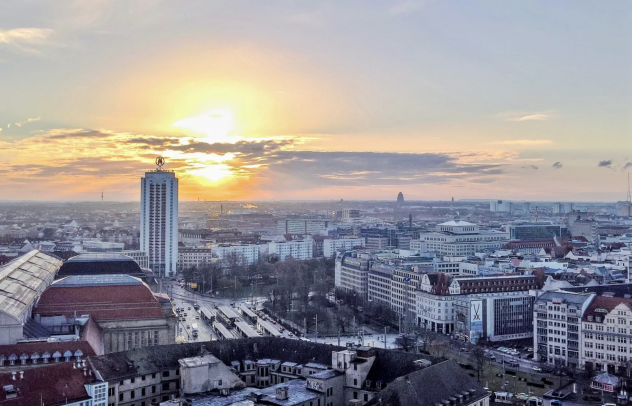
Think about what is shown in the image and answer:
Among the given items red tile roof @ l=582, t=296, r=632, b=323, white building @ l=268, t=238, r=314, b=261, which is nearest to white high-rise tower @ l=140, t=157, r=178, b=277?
white building @ l=268, t=238, r=314, b=261

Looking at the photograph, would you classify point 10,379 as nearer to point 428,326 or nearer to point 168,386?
point 168,386

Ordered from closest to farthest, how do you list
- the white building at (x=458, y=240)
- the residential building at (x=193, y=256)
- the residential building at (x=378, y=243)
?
the white building at (x=458, y=240)
the residential building at (x=193, y=256)
the residential building at (x=378, y=243)

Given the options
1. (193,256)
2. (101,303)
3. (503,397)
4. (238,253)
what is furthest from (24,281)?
(238,253)

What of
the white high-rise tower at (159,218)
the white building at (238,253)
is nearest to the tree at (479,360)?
the white high-rise tower at (159,218)

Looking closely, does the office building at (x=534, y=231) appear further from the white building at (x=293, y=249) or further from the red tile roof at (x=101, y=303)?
the red tile roof at (x=101, y=303)

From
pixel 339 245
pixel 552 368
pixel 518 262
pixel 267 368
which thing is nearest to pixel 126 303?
pixel 267 368

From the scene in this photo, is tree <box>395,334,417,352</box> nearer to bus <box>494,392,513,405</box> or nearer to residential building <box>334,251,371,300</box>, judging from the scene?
bus <box>494,392,513,405</box>
